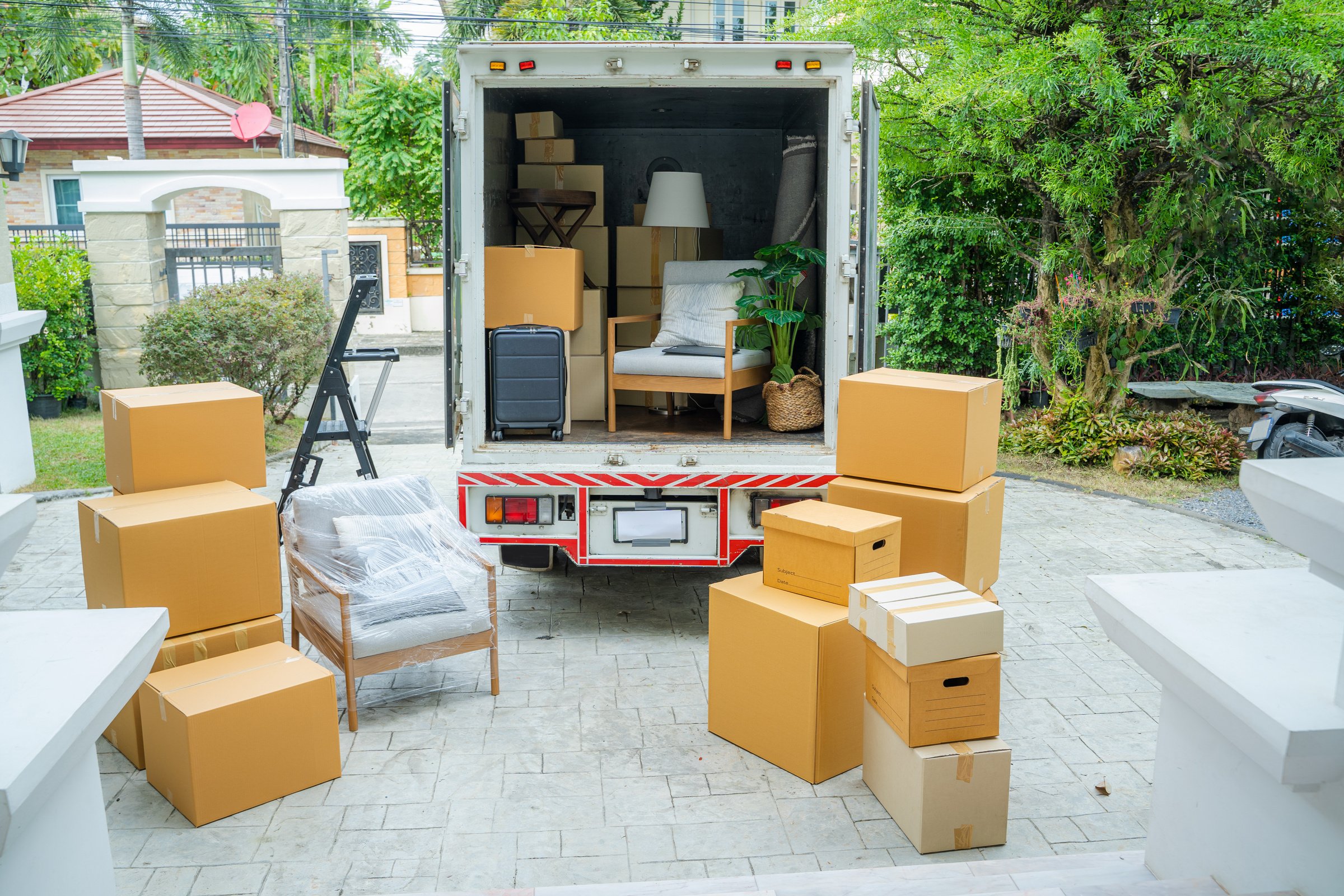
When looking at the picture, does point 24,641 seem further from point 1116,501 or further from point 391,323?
point 391,323

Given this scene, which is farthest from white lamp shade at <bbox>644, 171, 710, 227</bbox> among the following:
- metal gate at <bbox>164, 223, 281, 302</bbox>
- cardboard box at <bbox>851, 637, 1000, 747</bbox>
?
metal gate at <bbox>164, 223, 281, 302</bbox>

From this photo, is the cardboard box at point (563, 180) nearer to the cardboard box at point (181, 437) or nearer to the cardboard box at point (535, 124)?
the cardboard box at point (535, 124)

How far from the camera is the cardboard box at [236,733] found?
3135mm

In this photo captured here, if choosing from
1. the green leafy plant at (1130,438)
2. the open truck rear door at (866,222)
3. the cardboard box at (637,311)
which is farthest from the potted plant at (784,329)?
the green leafy plant at (1130,438)

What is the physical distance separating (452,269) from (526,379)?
0.62 metres

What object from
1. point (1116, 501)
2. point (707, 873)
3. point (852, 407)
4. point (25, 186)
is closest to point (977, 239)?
point (1116, 501)

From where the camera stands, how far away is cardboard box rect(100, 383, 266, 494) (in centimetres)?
369

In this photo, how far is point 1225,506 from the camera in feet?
22.6

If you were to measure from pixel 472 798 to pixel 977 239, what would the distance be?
22.3ft

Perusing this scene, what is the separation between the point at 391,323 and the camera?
17125mm

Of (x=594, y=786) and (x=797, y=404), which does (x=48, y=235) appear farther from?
(x=594, y=786)

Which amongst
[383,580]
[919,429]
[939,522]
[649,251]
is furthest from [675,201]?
[383,580]

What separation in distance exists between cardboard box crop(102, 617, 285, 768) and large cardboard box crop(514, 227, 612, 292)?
3196 mm

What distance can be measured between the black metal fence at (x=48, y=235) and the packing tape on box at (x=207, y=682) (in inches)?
322
